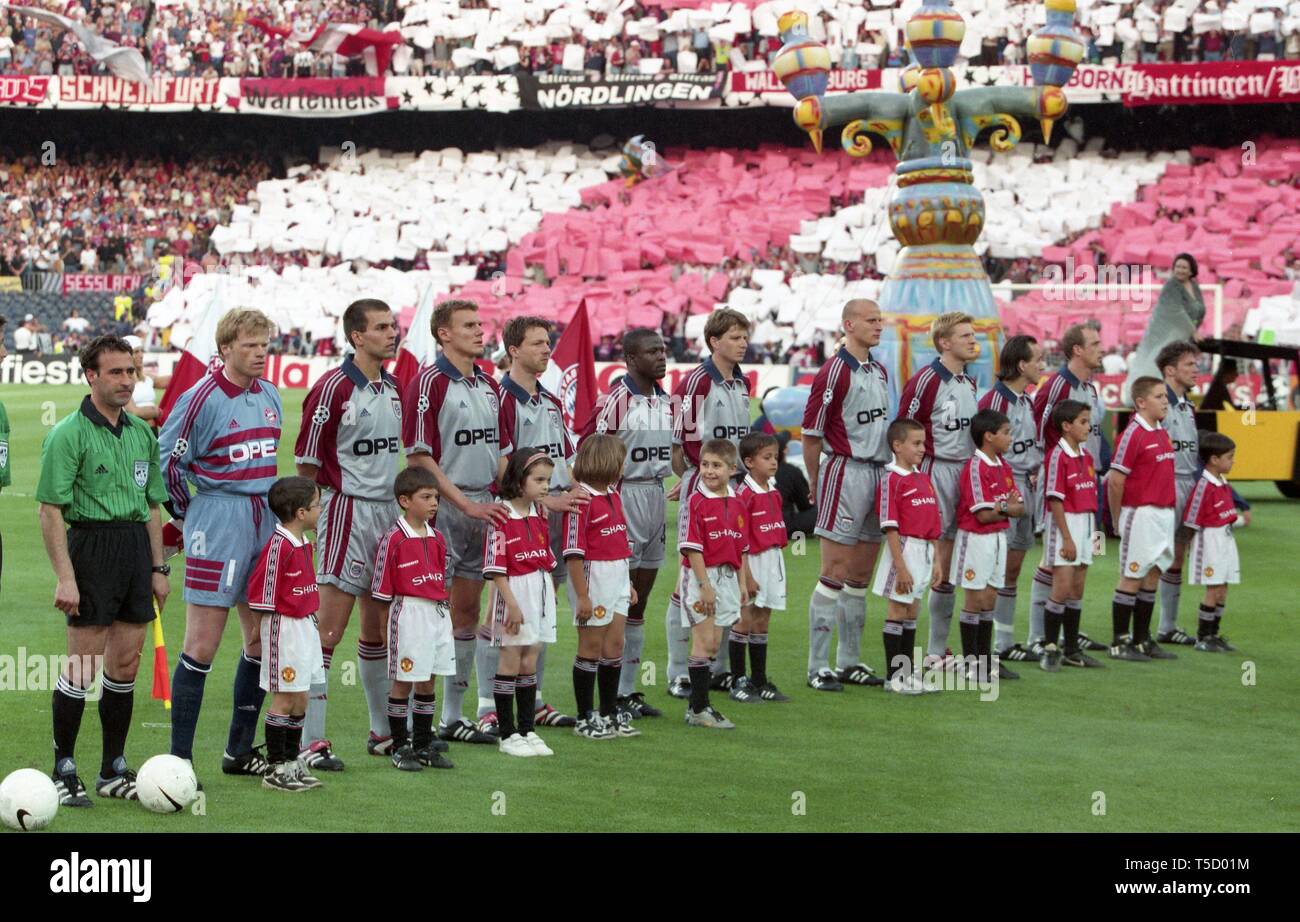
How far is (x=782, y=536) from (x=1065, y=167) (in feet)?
104

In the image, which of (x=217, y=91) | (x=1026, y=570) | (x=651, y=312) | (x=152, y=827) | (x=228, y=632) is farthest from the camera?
(x=217, y=91)

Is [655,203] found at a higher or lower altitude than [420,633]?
higher

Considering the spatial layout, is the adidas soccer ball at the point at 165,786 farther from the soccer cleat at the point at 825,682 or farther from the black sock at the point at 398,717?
the soccer cleat at the point at 825,682

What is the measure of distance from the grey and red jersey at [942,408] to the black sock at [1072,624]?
3.74 ft

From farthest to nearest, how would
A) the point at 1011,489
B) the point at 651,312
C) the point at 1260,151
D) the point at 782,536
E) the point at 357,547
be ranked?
the point at 1260,151, the point at 651,312, the point at 1011,489, the point at 782,536, the point at 357,547

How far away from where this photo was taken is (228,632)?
11.2 m

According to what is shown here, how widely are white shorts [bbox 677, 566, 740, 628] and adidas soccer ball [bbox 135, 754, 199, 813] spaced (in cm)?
278

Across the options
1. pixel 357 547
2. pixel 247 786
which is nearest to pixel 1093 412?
pixel 357 547

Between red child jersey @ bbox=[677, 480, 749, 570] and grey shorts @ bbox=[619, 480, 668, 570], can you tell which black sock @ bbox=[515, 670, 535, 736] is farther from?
grey shorts @ bbox=[619, 480, 668, 570]

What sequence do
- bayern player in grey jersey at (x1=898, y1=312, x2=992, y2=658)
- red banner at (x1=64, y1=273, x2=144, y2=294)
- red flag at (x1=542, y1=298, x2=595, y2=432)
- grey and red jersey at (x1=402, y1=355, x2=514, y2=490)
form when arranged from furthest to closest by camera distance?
red banner at (x1=64, y1=273, x2=144, y2=294), red flag at (x1=542, y1=298, x2=595, y2=432), bayern player in grey jersey at (x1=898, y1=312, x2=992, y2=658), grey and red jersey at (x1=402, y1=355, x2=514, y2=490)

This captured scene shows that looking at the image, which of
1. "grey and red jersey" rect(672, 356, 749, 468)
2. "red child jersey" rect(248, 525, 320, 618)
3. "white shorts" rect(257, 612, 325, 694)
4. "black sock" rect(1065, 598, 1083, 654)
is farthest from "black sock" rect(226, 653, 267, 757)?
"black sock" rect(1065, 598, 1083, 654)

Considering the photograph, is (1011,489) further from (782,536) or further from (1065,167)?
(1065,167)

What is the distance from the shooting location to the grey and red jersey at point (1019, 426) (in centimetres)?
1057

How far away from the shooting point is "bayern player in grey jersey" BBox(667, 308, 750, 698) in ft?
30.5
